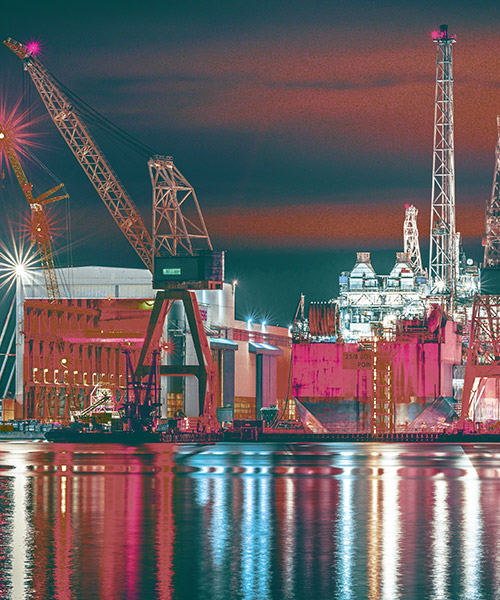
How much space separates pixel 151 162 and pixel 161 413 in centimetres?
3270

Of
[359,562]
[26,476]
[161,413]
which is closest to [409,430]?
[161,413]

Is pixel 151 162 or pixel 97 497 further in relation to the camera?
pixel 151 162

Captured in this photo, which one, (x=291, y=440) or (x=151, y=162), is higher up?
(x=151, y=162)

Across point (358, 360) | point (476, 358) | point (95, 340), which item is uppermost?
point (95, 340)

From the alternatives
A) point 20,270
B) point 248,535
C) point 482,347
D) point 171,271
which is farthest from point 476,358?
point 248,535

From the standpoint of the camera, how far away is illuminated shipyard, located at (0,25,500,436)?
12162 centimetres

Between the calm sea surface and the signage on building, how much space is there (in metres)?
60.0

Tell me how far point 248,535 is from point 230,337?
129 metres

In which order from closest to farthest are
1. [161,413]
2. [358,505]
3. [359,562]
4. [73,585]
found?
[73,585] → [359,562] → [358,505] → [161,413]

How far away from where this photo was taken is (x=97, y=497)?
45.2 m

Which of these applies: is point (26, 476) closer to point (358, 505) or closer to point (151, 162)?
point (358, 505)

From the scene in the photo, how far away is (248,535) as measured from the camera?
32.1m

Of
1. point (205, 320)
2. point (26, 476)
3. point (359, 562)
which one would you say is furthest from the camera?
point (205, 320)

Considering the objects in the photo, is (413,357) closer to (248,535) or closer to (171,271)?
(171,271)
